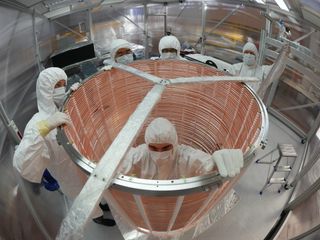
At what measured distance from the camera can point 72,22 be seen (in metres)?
3.13

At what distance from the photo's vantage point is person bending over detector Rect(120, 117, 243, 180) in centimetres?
155

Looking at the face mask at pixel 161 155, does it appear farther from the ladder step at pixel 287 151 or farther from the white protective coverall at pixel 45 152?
the ladder step at pixel 287 151

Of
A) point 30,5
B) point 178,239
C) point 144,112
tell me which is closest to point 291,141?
point 178,239

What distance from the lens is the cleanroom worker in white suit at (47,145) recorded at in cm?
169

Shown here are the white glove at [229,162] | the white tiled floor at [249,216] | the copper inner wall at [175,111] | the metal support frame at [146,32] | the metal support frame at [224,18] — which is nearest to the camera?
the white glove at [229,162]

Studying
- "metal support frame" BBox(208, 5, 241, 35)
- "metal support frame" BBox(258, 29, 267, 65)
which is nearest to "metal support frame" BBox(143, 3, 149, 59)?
"metal support frame" BBox(208, 5, 241, 35)

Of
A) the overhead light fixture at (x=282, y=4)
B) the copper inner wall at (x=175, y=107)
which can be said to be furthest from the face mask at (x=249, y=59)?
the copper inner wall at (x=175, y=107)

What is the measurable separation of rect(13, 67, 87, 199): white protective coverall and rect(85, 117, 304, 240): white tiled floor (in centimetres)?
57

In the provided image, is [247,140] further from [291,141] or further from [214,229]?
[291,141]

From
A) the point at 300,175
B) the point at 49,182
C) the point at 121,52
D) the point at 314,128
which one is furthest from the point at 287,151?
the point at 49,182

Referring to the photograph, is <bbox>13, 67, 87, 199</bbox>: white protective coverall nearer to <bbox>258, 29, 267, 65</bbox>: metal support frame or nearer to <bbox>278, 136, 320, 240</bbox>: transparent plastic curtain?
<bbox>278, 136, 320, 240</bbox>: transparent plastic curtain

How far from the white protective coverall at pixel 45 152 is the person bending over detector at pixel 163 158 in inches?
14.8

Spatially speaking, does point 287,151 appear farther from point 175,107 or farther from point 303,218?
point 175,107

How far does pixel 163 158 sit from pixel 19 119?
1698 mm
